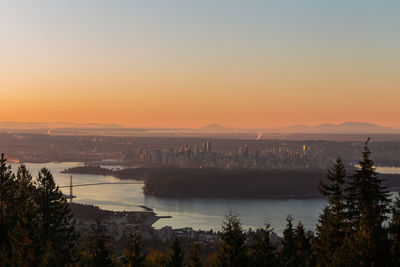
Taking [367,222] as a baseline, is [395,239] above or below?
below

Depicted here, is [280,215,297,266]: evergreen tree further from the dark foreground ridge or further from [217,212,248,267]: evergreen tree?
the dark foreground ridge

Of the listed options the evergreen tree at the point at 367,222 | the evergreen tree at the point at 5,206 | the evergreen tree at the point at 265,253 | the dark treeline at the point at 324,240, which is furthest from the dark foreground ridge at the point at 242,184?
the evergreen tree at the point at 265,253

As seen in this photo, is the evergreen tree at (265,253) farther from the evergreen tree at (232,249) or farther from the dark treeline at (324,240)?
the evergreen tree at (232,249)

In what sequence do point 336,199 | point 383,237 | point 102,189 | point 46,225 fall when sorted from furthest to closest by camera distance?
point 102,189 → point 46,225 → point 336,199 → point 383,237

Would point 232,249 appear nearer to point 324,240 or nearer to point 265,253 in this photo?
point 265,253

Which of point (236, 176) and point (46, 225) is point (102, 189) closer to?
point (236, 176)

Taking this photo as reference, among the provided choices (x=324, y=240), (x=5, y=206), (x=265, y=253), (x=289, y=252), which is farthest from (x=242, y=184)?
(x=265, y=253)

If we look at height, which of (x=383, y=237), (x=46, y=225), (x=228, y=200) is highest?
(x=383, y=237)

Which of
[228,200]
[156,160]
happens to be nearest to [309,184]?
[228,200]
